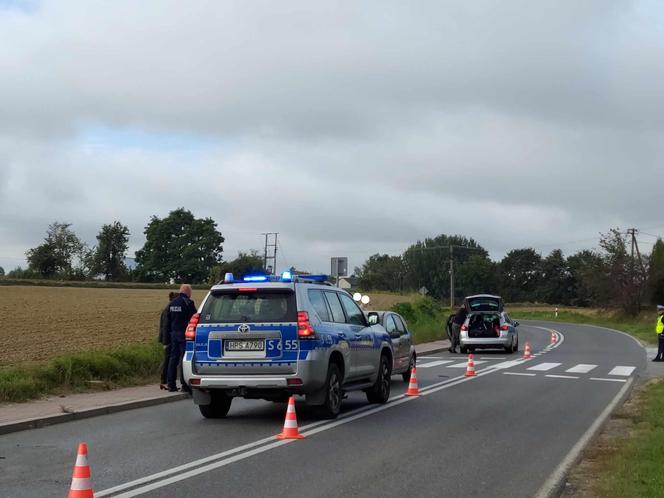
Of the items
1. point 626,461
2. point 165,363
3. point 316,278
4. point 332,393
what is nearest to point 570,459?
point 626,461

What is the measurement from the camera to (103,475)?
25.7ft

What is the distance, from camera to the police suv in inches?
431

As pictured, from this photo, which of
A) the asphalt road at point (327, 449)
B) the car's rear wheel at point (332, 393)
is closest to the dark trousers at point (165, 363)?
the asphalt road at point (327, 449)

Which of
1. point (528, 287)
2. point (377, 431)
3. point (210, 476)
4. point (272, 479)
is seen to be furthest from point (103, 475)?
point (528, 287)

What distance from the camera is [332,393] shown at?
1160 centimetres

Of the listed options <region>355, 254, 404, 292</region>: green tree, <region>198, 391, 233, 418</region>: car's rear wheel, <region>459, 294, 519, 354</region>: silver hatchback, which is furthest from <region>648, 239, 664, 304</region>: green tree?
<region>355, 254, 404, 292</region>: green tree

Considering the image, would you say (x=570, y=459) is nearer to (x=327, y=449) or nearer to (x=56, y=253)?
(x=327, y=449)

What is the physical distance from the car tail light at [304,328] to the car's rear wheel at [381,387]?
296cm

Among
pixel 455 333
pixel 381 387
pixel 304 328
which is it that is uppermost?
pixel 304 328

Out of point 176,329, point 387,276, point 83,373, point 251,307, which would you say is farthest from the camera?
point 387,276

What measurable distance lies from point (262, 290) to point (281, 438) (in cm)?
219

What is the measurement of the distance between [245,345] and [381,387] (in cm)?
337

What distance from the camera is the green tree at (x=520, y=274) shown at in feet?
500

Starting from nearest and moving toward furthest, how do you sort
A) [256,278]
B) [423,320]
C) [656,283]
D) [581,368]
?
[256,278]
[581,368]
[423,320]
[656,283]
